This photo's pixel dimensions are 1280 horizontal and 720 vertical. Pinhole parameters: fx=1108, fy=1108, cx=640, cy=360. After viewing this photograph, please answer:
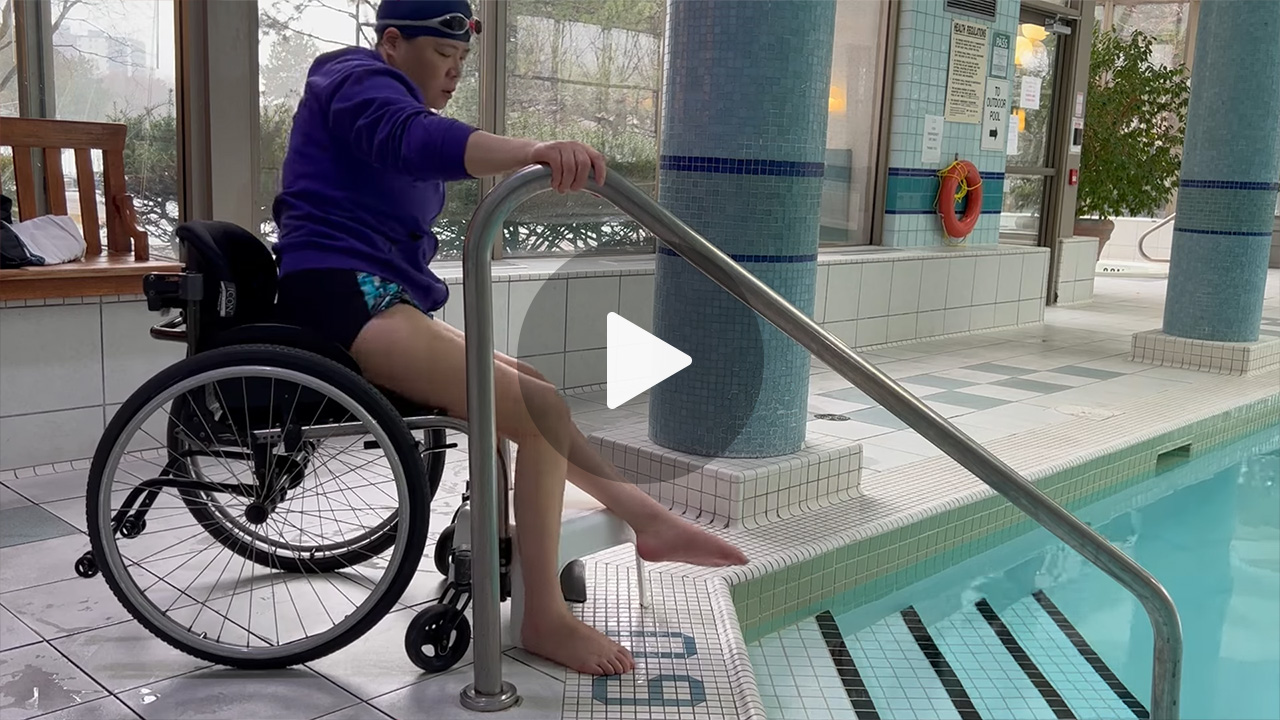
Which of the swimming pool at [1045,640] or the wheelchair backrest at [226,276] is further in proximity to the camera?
the swimming pool at [1045,640]

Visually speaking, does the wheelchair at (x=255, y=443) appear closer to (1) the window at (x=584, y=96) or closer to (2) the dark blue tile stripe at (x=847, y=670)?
(2) the dark blue tile stripe at (x=847, y=670)

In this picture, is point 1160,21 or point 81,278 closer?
point 81,278

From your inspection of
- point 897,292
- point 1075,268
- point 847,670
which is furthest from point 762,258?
point 1075,268

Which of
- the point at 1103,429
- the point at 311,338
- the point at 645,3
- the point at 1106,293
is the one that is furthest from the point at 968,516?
the point at 1106,293

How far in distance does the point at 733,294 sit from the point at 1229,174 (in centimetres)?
486

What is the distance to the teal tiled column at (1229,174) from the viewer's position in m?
5.41

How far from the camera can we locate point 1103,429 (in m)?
4.16

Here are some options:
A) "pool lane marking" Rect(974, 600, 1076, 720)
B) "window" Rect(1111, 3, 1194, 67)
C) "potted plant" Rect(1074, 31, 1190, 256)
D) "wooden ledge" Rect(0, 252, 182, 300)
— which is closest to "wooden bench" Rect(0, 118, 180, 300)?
"wooden ledge" Rect(0, 252, 182, 300)

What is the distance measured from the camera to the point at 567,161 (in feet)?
5.21

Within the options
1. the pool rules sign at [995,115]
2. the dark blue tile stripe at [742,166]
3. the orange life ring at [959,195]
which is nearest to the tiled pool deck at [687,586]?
the dark blue tile stripe at [742,166]

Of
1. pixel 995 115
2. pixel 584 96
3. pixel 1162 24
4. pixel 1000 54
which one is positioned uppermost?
pixel 1162 24

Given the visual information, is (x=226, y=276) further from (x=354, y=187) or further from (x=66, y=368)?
(x=66, y=368)

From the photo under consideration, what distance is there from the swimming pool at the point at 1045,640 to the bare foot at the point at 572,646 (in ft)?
1.26

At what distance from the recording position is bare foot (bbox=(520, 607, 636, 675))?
1.90 meters
